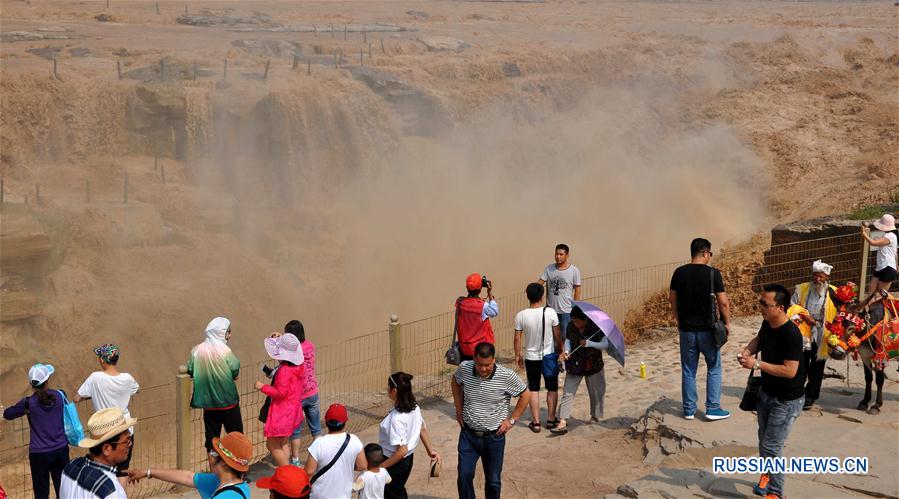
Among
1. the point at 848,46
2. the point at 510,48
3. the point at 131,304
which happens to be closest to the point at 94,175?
the point at 131,304

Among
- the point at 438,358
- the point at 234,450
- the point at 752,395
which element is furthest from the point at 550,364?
the point at 438,358

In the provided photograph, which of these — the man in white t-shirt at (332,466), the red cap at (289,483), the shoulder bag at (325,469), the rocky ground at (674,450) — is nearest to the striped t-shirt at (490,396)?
the man in white t-shirt at (332,466)

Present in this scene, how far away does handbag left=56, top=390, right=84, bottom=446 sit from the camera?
273 inches

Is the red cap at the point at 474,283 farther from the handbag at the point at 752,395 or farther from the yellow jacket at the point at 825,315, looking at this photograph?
the yellow jacket at the point at 825,315

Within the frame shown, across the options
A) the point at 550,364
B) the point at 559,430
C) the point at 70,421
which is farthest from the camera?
the point at 559,430

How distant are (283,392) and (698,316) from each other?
3542 mm

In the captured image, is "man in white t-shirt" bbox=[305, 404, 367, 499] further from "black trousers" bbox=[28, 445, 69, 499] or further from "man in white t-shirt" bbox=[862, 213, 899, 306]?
"man in white t-shirt" bbox=[862, 213, 899, 306]

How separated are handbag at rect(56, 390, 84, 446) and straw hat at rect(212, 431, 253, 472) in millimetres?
2682

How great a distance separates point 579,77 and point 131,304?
2480cm

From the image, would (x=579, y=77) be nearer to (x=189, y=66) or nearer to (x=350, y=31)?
(x=350, y=31)

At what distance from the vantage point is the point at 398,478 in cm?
625

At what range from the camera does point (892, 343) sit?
846 centimetres

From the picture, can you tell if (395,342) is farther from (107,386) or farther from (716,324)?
(107,386)

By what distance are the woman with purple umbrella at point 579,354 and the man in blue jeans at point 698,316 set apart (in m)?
0.72
